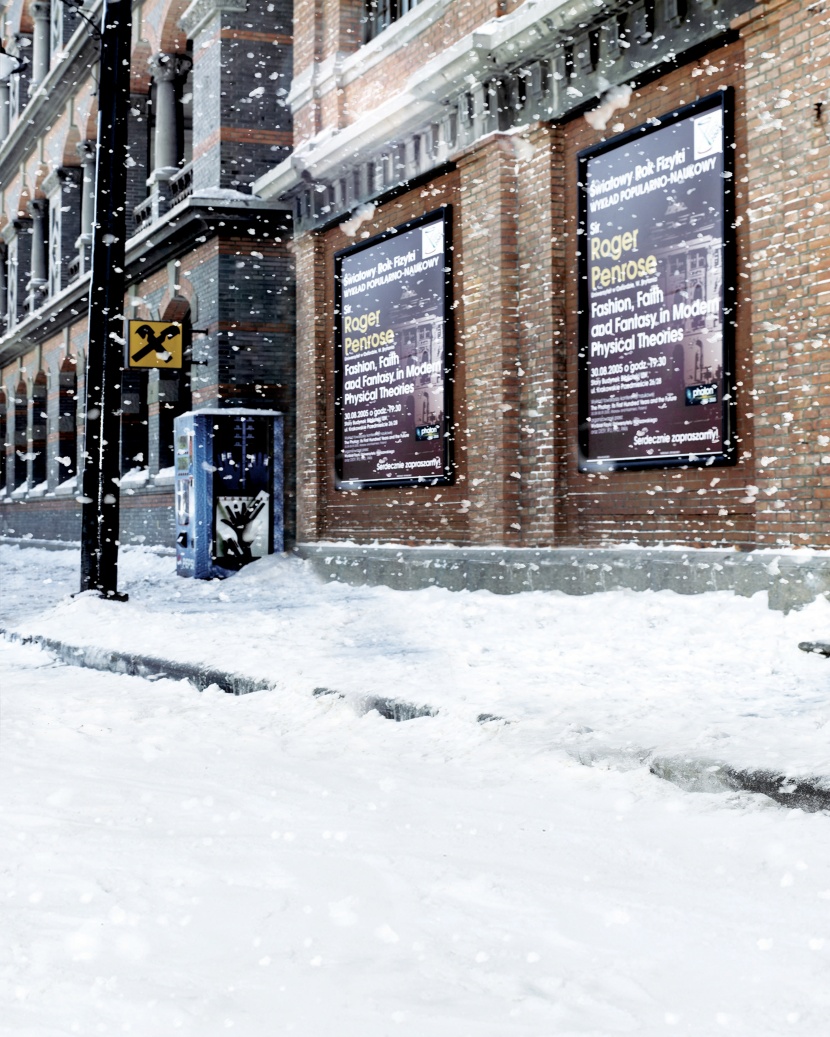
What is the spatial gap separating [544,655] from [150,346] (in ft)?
30.3

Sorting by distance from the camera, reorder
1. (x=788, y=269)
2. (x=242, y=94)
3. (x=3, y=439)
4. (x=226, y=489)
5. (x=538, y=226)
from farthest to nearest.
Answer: (x=3, y=439)
(x=242, y=94)
(x=226, y=489)
(x=538, y=226)
(x=788, y=269)

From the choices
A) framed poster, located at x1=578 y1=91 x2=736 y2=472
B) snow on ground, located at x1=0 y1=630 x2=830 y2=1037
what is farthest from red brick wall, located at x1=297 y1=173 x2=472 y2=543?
snow on ground, located at x1=0 y1=630 x2=830 y2=1037

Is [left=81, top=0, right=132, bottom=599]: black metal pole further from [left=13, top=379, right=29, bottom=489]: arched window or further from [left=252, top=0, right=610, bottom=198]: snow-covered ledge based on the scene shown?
[left=13, top=379, right=29, bottom=489]: arched window

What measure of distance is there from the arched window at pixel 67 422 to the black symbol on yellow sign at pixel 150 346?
13.2 meters

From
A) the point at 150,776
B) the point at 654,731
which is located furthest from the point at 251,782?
the point at 654,731

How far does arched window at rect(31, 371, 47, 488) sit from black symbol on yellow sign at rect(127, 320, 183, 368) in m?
16.2

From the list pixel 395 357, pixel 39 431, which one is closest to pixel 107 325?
pixel 395 357

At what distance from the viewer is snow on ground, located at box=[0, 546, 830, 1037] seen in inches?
123

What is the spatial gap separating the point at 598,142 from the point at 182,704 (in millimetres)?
6986

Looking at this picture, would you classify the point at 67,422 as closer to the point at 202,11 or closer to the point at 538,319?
the point at 202,11

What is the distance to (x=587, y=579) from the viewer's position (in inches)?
467

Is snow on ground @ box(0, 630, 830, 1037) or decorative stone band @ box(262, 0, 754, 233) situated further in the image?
decorative stone band @ box(262, 0, 754, 233)

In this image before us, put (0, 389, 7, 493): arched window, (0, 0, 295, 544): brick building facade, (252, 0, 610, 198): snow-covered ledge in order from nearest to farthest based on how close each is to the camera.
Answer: (252, 0, 610, 198): snow-covered ledge < (0, 0, 295, 544): brick building facade < (0, 389, 7, 493): arched window

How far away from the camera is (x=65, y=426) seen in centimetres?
2955
